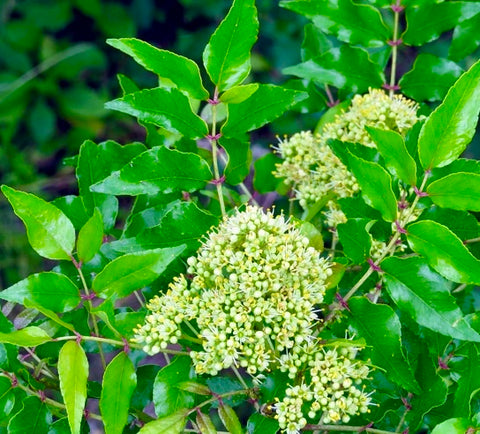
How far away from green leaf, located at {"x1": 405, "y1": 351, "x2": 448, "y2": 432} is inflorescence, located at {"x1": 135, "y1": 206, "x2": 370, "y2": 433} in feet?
0.29

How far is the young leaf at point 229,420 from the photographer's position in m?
1.10

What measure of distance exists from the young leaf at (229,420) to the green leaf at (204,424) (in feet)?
0.07

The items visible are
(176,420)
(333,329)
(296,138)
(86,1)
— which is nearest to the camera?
(176,420)

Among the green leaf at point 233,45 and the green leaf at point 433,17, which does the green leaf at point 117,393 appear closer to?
the green leaf at point 233,45

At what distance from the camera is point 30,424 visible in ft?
3.77

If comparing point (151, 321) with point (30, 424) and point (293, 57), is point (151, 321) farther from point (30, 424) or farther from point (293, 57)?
point (293, 57)

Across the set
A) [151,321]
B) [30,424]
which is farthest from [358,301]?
[30,424]

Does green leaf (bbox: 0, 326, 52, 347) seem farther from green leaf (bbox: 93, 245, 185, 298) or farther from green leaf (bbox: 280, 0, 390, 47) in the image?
green leaf (bbox: 280, 0, 390, 47)

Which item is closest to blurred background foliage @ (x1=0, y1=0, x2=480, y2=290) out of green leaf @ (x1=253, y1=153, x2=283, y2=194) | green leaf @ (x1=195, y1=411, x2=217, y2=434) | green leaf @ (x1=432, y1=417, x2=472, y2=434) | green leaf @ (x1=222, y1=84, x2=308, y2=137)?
green leaf @ (x1=253, y1=153, x2=283, y2=194)

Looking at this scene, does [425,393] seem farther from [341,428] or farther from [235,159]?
[235,159]

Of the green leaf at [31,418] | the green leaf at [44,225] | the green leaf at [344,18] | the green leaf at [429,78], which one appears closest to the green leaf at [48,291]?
the green leaf at [44,225]

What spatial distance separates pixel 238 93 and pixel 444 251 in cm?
41

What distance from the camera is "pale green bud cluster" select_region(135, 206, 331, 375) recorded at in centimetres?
106

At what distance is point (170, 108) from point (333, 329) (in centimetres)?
45
